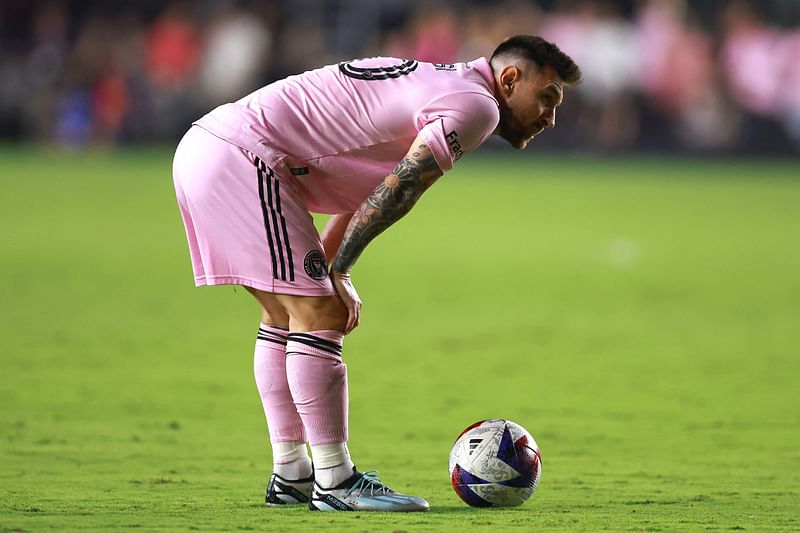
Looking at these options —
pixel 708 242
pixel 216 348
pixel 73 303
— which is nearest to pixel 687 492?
pixel 216 348

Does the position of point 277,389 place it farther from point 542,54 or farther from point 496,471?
point 542,54

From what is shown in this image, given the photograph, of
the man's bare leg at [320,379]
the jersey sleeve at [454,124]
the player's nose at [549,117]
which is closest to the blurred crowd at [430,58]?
the player's nose at [549,117]

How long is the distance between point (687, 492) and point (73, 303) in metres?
7.03

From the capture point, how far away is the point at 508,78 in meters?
5.70

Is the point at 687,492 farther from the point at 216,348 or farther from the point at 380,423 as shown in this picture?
the point at 216,348

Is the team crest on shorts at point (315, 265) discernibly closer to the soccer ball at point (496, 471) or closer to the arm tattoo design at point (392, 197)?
the arm tattoo design at point (392, 197)

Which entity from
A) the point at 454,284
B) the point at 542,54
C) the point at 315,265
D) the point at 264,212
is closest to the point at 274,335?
the point at 315,265

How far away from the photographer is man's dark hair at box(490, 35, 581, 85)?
224 inches

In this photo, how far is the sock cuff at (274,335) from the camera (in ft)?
19.1

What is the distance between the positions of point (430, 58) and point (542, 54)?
22.2 metres

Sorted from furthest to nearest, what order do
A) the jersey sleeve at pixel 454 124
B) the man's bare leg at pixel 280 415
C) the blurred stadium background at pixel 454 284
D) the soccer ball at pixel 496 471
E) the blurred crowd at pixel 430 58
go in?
the blurred crowd at pixel 430 58, the blurred stadium background at pixel 454 284, the man's bare leg at pixel 280 415, the soccer ball at pixel 496 471, the jersey sleeve at pixel 454 124

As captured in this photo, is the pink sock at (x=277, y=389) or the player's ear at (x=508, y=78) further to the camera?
the pink sock at (x=277, y=389)

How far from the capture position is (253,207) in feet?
18.3

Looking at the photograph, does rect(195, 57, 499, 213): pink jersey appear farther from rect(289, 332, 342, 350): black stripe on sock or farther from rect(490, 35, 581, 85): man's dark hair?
rect(289, 332, 342, 350): black stripe on sock
